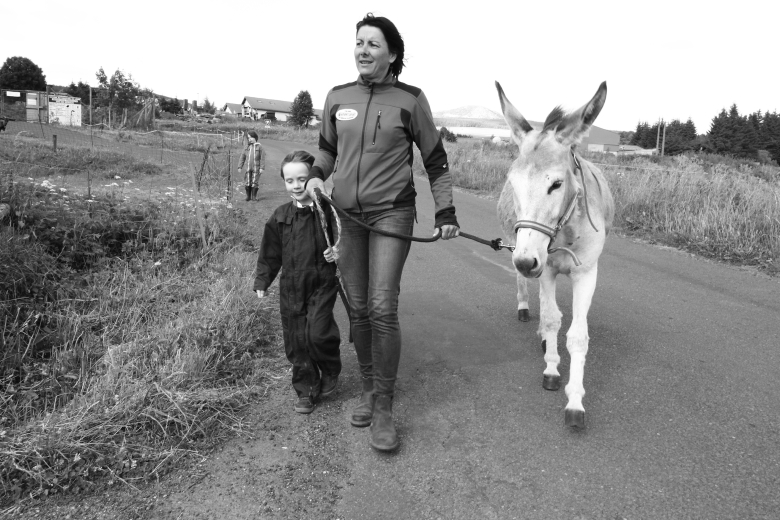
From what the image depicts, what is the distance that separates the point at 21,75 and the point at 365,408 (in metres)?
91.5

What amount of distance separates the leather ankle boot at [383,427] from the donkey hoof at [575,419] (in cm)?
106

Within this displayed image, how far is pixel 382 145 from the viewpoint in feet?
9.63

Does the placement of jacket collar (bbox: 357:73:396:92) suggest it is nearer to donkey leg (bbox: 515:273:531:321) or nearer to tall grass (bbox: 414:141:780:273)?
donkey leg (bbox: 515:273:531:321)

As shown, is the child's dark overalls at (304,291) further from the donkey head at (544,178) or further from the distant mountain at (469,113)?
the distant mountain at (469,113)

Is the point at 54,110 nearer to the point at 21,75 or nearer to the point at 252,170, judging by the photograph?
the point at 252,170

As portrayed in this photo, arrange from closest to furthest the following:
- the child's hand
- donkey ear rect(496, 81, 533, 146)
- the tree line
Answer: the child's hand < donkey ear rect(496, 81, 533, 146) < the tree line

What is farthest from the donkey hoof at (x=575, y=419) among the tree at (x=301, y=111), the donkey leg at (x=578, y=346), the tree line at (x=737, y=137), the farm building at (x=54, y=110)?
the tree at (x=301, y=111)

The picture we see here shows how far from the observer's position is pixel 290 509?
2367 millimetres

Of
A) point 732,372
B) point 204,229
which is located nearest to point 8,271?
point 204,229

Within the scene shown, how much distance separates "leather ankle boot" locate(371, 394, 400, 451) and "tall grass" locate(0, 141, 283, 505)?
33.0 inches

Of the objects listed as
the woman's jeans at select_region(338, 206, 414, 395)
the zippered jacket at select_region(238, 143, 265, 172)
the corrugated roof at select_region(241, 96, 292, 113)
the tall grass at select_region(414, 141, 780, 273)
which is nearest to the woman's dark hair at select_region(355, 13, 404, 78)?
the woman's jeans at select_region(338, 206, 414, 395)

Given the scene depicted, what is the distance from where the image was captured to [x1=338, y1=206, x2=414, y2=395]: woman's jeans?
2.97m

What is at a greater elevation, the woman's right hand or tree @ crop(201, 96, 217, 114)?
tree @ crop(201, 96, 217, 114)

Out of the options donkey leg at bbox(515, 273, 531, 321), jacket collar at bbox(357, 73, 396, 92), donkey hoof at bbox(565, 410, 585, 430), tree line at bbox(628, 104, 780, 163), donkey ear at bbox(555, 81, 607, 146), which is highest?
tree line at bbox(628, 104, 780, 163)
